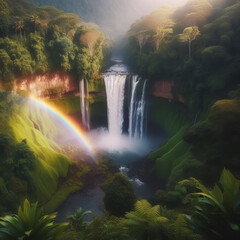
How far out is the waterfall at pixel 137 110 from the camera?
2919 centimetres

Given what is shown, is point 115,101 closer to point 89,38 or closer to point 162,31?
point 89,38

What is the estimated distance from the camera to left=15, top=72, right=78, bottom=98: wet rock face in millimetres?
25956

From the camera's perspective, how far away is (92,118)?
32.8m

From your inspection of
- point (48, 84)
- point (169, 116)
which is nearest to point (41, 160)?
point (48, 84)

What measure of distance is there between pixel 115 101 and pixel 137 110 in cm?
355

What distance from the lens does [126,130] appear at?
31328 mm

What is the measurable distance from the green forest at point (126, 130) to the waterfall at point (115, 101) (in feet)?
0.53

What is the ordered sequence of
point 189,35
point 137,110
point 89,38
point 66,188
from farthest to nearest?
point 89,38, point 137,110, point 189,35, point 66,188

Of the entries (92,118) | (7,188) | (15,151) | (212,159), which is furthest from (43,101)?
(212,159)

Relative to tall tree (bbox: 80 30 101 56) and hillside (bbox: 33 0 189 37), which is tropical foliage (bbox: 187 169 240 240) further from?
hillside (bbox: 33 0 189 37)

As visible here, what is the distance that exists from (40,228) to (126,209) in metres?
8.77

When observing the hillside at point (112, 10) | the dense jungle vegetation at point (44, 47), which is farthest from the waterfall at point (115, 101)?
the hillside at point (112, 10)

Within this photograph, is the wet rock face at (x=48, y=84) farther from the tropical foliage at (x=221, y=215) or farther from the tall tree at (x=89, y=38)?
the tropical foliage at (x=221, y=215)

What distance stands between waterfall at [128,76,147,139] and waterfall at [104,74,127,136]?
178cm
